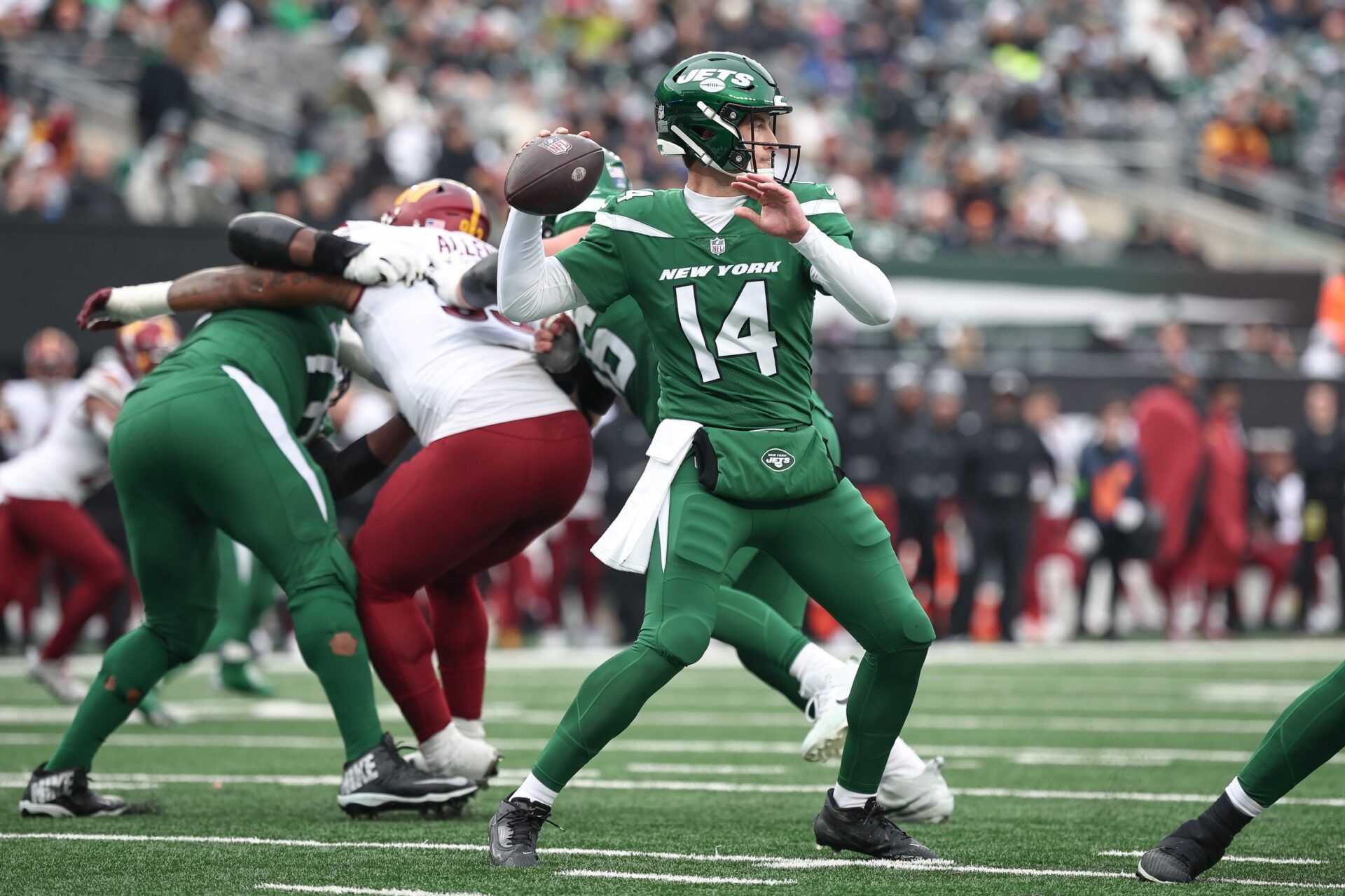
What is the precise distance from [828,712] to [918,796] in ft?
1.15

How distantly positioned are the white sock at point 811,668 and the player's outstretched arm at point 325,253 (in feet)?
4.85

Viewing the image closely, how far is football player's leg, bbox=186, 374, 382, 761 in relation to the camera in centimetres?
479

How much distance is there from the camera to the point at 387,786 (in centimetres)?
477

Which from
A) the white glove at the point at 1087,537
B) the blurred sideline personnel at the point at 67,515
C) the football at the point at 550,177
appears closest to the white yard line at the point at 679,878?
the football at the point at 550,177

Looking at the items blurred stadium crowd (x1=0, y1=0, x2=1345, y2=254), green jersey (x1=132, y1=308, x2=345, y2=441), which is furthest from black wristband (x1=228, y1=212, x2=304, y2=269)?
blurred stadium crowd (x1=0, y1=0, x2=1345, y2=254)

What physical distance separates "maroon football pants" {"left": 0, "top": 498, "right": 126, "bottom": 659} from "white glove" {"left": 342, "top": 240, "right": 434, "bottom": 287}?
3.74m

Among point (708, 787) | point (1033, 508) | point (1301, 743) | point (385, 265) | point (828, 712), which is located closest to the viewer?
point (1301, 743)

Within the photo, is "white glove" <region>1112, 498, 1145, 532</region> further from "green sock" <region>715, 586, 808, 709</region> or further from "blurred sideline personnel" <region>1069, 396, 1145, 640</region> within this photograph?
"green sock" <region>715, 586, 808, 709</region>

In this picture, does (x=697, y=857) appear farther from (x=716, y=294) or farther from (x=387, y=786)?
(x=716, y=294)

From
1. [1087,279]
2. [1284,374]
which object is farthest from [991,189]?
[1284,374]

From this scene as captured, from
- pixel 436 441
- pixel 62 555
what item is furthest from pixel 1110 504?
pixel 436 441

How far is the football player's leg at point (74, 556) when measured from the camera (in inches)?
321

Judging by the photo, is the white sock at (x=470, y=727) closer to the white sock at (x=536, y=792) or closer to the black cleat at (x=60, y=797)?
the black cleat at (x=60, y=797)

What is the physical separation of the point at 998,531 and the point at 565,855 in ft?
28.7
